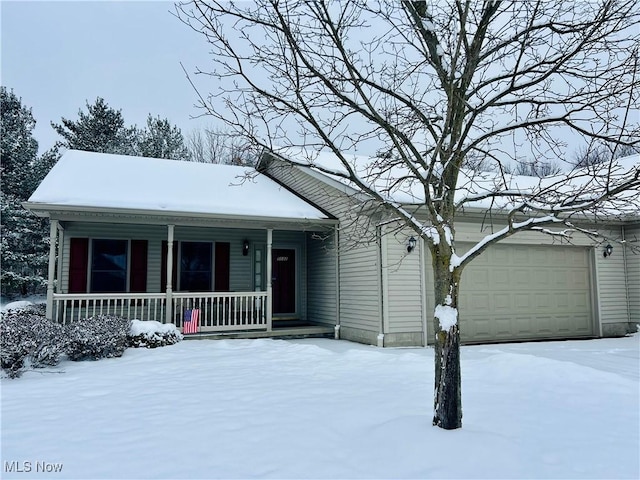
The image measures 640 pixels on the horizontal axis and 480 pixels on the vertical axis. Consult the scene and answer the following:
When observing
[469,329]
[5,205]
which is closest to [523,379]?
A: [469,329]

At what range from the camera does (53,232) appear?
8742 mm

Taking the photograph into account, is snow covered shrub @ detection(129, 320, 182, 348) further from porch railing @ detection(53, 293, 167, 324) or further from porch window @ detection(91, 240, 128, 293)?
porch window @ detection(91, 240, 128, 293)

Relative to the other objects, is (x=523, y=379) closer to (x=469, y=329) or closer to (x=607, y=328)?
(x=469, y=329)

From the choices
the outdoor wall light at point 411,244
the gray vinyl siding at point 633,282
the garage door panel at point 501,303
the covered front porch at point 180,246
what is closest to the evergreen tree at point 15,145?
the covered front porch at point 180,246

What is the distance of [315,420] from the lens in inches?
167

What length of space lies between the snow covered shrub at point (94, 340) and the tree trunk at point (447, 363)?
18.7ft

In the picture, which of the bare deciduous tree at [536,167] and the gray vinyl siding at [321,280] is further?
the gray vinyl siding at [321,280]

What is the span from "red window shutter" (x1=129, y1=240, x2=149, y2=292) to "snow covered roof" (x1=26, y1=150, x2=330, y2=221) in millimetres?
1593

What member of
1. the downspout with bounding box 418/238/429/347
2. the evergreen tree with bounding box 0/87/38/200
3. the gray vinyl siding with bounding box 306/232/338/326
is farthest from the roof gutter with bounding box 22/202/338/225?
the evergreen tree with bounding box 0/87/38/200

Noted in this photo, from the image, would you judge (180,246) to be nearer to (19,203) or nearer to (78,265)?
(78,265)

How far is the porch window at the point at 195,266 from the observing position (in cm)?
1172

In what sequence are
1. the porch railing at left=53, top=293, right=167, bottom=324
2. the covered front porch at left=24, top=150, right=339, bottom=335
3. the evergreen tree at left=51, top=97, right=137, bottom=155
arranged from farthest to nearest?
Answer: the evergreen tree at left=51, top=97, right=137, bottom=155, the covered front porch at left=24, top=150, right=339, bottom=335, the porch railing at left=53, top=293, right=167, bottom=324

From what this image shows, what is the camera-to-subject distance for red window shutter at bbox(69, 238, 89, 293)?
10.6 metres

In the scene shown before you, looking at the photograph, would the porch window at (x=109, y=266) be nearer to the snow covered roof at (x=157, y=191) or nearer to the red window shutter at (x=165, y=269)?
the red window shutter at (x=165, y=269)
